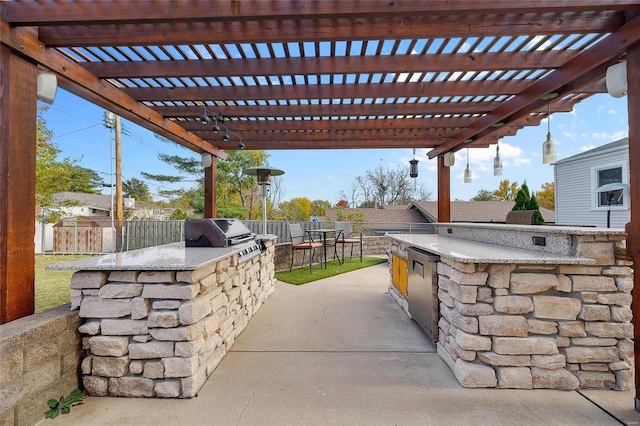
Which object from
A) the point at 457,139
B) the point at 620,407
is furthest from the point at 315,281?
the point at 620,407

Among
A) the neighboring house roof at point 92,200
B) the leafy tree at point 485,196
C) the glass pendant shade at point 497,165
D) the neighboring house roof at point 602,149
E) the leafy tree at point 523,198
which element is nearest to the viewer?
the glass pendant shade at point 497,165

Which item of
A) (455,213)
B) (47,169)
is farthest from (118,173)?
(455,213)

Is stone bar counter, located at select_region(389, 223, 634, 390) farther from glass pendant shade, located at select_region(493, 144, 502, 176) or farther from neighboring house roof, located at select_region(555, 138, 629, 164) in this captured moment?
neighboring house roof, located at select_region(555, 138, 629, 164)

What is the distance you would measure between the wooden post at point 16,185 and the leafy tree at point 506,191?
3072cm

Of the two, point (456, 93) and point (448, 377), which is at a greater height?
point (456, 93)

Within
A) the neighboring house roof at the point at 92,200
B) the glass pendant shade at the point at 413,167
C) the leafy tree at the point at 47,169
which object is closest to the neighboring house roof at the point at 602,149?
the glass pendant shade at the point at 413,167

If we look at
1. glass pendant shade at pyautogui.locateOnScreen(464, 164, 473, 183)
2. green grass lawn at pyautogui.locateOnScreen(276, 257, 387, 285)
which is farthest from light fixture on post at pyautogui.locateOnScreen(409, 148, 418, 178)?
green grass lawn at pyautogui.locateOnScreen(276, 257, 387, 285)

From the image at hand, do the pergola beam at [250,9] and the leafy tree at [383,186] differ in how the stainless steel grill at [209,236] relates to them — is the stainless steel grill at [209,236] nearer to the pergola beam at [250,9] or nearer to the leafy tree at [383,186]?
the pergola beam at [250,9]

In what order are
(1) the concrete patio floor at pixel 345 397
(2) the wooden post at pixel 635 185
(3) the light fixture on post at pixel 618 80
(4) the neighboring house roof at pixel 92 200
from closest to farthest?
1. (1) the concrete patio floor at pixel 345 397
2. (2) the wooden post at pixel 635 185
3. (3) the light fixture on post at pixel 618 80
4. (4) the neighboring house roof at pixel 92 200

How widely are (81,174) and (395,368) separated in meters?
21.9

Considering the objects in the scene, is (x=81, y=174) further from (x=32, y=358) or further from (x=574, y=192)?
(x=574, y=192)

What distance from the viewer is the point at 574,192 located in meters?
9.63

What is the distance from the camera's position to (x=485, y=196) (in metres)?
28.5

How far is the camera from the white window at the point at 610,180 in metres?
7.85
